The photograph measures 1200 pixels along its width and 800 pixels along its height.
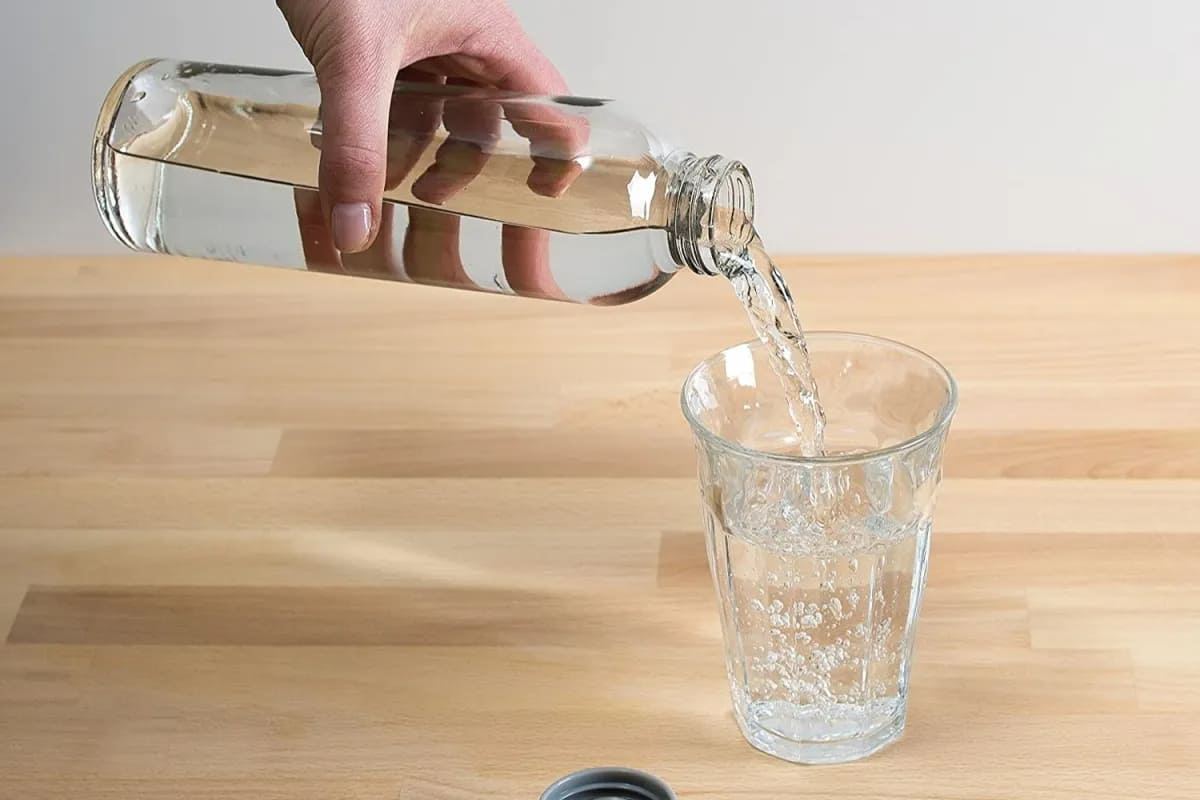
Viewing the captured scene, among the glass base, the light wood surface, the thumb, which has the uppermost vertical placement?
the thumb

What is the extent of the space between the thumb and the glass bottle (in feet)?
0.23

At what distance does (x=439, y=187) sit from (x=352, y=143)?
9cm

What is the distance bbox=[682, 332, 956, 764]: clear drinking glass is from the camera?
0.85 m

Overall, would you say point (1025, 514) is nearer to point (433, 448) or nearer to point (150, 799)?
point (433, 448)

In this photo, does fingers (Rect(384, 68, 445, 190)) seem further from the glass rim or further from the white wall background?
the white wall background

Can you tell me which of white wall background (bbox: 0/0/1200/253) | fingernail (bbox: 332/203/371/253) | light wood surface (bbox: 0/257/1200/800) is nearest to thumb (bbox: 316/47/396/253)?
fingernail (bbox: 332/203/371/253)

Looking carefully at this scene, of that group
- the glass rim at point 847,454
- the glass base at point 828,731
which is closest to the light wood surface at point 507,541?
the glass base at point 828,731

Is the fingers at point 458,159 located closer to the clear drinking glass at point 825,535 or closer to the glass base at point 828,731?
the clear drinking glass at point 825,535

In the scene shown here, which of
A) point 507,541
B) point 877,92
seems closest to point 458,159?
point 507,541

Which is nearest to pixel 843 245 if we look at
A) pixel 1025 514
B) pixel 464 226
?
pixel 1025 514

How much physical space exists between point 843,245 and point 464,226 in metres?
0.70

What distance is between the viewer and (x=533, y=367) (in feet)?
4.44

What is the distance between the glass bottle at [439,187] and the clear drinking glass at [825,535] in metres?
0.09

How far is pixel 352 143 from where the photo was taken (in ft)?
2.93
